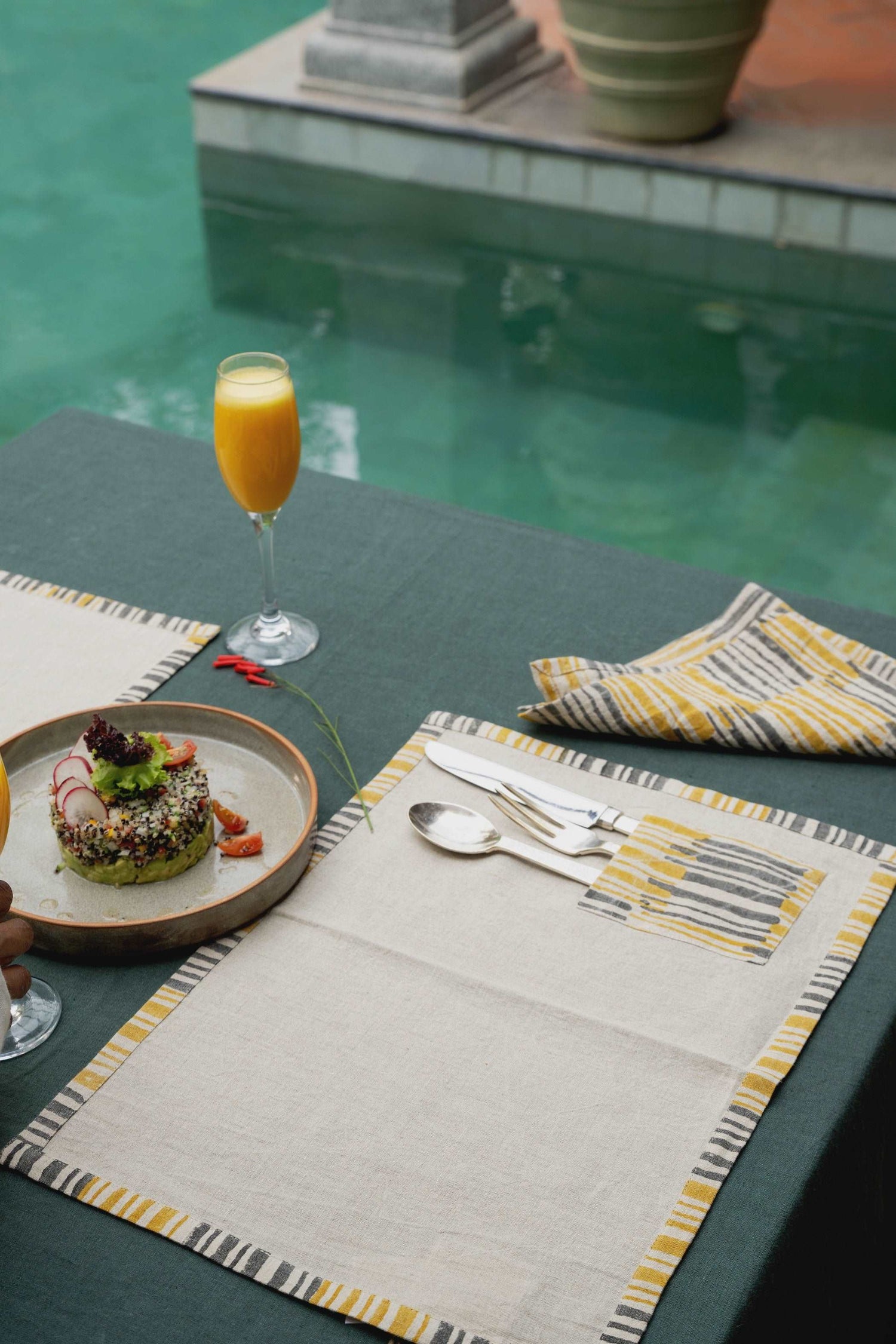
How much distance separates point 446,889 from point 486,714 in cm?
20

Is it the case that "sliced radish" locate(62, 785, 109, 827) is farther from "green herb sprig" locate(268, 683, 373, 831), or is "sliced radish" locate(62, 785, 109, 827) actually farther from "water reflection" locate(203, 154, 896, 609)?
"water reflection" locate(203, 154, 896, 609)

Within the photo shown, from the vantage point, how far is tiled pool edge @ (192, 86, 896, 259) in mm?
3643

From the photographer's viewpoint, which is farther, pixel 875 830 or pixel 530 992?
pixel 875 830

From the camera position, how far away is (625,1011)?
0.84 m

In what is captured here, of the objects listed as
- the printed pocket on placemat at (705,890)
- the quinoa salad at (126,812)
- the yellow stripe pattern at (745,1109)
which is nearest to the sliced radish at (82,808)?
the quinoa salad at (126,812)

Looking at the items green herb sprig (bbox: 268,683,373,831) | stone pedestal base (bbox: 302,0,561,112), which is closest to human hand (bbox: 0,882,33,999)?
green herb sprig (bbox: 268,683,373,831)

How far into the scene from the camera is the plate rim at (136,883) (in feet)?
2.80

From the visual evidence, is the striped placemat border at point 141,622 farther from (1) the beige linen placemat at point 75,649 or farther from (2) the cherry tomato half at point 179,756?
(2) the cherry tomato half at point 179,756

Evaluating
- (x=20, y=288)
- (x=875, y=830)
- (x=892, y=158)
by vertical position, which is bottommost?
(x=20, y=288)

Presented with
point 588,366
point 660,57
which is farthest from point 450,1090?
point 660,57

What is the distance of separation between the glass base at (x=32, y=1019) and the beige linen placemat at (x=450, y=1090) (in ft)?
0.14

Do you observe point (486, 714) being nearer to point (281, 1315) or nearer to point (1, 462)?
point (281, 1315)

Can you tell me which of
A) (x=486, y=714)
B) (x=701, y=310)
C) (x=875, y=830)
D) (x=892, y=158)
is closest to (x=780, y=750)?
(x=875, y=830)

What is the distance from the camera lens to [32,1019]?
32.9 inches
